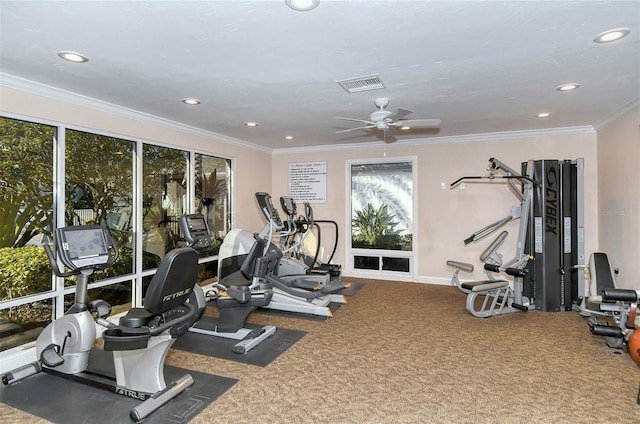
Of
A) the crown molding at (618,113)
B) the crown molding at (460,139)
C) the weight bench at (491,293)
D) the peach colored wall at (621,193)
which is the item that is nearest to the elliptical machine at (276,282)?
the weight bench at (491,293)

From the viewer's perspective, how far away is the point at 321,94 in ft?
11.2

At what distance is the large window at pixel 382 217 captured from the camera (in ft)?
20.1

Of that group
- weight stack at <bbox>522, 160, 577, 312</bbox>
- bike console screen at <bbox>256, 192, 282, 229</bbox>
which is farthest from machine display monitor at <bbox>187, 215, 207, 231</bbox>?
weight stack at <bbox>522, 160, 577, 312</bbox>

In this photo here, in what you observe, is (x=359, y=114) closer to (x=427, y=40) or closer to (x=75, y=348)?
(x=427, y=40)

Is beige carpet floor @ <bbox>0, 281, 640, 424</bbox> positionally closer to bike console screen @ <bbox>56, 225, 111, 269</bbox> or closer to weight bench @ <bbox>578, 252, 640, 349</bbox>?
weight bench @ <bbox>578, 252, 640, 349</bbox>

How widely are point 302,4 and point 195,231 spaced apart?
1.97 m

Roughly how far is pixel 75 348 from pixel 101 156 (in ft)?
7.19

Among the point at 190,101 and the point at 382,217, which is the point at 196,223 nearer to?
the point at 190,101

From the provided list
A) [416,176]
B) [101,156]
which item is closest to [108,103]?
[101,156]

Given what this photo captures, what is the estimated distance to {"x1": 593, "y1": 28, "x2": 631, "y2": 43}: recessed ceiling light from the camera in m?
2.16

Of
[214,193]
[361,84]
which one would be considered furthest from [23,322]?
[361,84]

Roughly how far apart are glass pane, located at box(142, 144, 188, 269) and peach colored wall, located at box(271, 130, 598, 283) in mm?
3017

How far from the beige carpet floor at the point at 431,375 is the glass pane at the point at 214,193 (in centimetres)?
222

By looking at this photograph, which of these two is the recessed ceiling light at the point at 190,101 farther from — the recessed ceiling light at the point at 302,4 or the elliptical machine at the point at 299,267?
the recessed ceiling light at the point at 302,4
